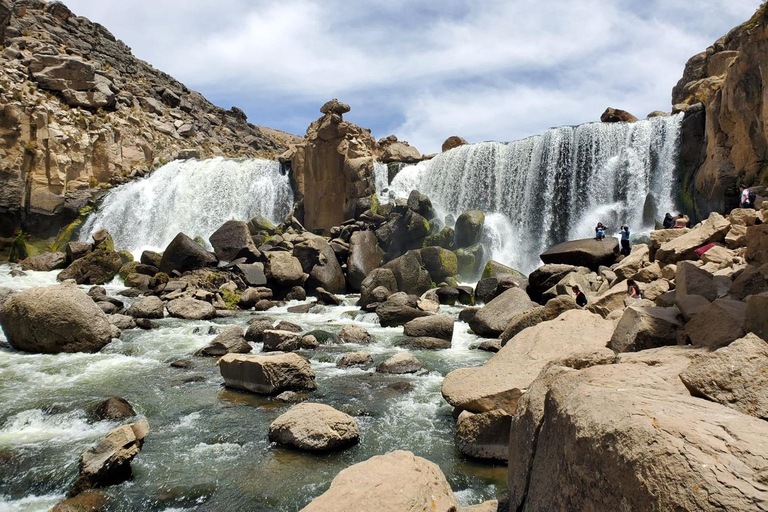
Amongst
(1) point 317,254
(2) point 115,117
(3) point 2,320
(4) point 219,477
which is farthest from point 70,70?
(4) point 219,477

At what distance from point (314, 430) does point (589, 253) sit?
50.6ft

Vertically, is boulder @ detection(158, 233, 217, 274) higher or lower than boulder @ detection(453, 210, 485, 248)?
lower

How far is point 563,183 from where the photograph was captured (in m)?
27.3

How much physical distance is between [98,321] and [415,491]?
453 inches

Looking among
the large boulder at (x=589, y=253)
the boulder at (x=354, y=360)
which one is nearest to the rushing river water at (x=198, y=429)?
the boulder at (x=354, y=360)

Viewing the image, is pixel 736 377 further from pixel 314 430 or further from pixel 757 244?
pixel 757 244

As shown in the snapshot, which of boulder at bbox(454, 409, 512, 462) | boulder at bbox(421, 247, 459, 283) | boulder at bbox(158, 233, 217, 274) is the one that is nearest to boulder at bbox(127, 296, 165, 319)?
boulder at bbox(158, 233, 217, 274)

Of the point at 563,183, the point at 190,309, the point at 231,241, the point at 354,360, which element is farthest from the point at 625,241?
the point at 231,241

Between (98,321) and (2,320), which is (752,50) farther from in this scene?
(2,320)

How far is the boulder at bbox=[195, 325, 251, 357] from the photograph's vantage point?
13.1 meters

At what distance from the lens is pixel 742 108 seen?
19.7m

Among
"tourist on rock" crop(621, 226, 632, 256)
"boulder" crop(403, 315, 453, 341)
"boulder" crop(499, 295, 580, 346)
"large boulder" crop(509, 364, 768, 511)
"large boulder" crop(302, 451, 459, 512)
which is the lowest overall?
"boulder" crop(403, 315, 453, 341)

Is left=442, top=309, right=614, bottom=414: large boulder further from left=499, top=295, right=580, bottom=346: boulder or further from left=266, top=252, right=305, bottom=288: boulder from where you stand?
left=266, top=252, right=305, bottom=288: boulder

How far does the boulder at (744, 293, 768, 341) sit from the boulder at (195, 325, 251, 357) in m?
10.8
